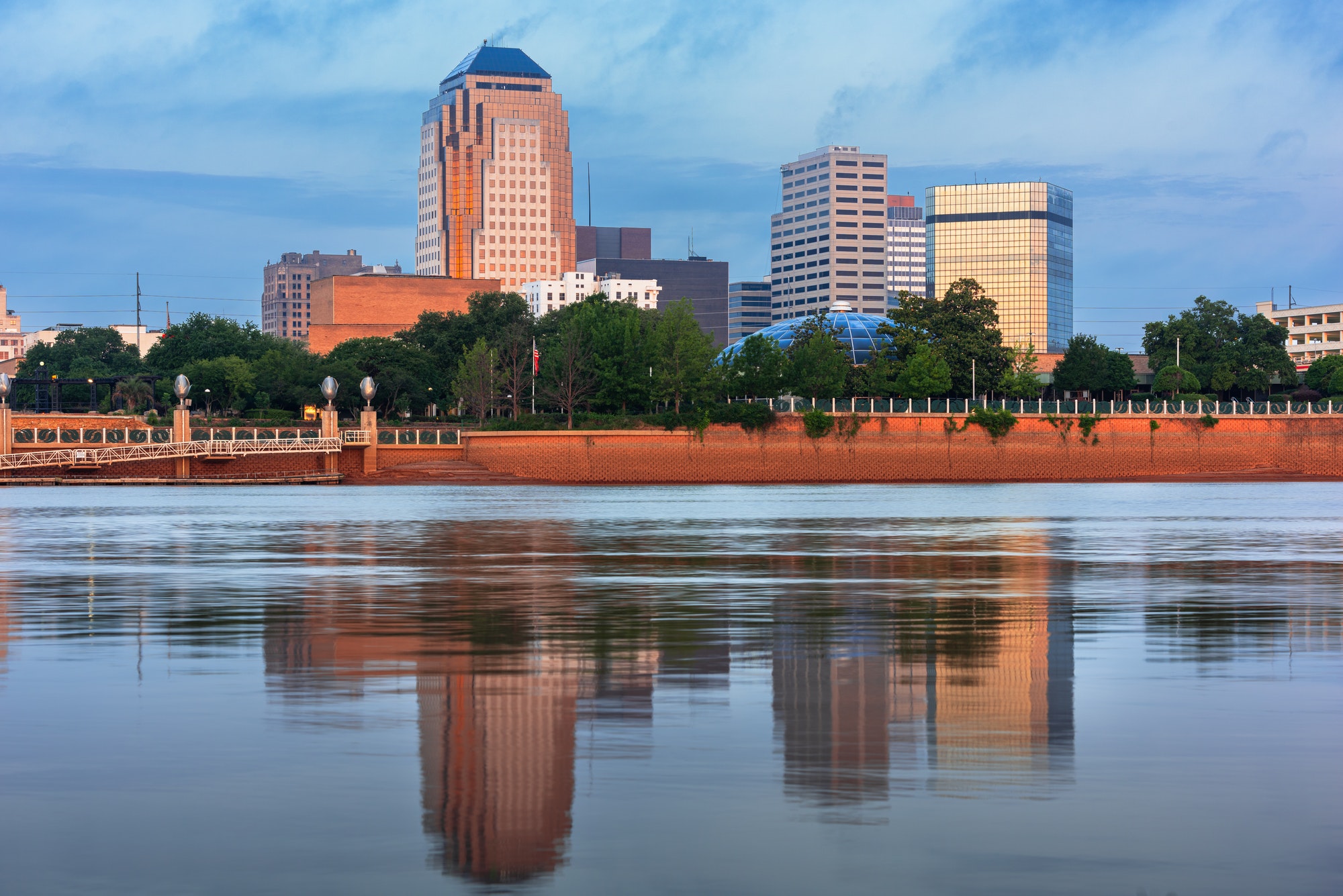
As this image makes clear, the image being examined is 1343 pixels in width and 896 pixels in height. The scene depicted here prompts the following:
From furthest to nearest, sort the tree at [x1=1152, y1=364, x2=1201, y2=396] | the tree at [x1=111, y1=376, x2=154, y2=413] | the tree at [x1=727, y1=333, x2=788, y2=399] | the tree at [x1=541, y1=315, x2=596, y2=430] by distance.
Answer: the tree at [x1=111, y1=376, x2=154, y2=413]
the tree at [x1=1152, y1=364, x2=1201, y2=396]
the tree at [x1=727, y1=333, x2=788, y2=399]
the tree at [x1=541, y1=315, x2=596, y2=430]

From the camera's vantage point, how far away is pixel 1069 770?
392 inches

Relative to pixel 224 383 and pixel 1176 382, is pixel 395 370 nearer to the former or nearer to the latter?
pixel 224 383

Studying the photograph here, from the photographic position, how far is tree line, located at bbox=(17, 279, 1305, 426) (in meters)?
119

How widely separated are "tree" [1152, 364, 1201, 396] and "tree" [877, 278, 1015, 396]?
50.5 feet

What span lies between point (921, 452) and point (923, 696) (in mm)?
100253

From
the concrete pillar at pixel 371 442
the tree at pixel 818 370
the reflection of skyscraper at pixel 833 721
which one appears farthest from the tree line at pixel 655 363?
the reflection of skyscraper at pixel 833 721

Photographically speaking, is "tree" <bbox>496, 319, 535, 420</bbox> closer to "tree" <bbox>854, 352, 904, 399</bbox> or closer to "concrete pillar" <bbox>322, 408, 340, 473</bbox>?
"concrete pillar" <bbox>322, 408, 340, 473</bbox>

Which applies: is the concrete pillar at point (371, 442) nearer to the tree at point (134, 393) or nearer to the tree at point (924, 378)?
the tree at point (924, 378)

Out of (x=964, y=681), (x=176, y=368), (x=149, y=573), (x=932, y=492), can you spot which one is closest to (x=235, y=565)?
(x=149, y=573)

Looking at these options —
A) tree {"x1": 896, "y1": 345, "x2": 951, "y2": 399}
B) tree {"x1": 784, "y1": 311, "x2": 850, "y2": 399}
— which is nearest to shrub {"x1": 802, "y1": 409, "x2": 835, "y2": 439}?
tree {"x1": 784, "y1": 311, "x2": 850, "y2": 399}

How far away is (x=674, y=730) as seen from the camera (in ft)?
37.3

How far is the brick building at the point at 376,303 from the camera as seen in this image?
180 metres

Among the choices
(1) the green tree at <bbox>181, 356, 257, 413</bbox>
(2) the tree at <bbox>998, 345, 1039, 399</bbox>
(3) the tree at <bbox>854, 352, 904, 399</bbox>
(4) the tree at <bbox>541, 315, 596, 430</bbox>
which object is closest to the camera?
(4) the tree at <bbox>541, 315, 596, 430</bbox>

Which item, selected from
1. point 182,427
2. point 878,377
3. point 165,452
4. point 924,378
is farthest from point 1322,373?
point 165,452
